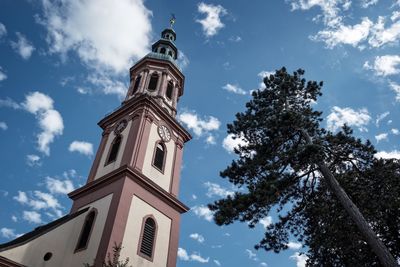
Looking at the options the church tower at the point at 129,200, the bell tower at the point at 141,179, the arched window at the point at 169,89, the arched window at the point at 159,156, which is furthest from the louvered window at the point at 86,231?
the arched window at the point at 169,89

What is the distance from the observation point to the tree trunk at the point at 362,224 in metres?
10.7

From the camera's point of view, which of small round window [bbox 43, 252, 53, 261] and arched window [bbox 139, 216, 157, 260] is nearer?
small round window [bbox 43, 252, 53, 261]

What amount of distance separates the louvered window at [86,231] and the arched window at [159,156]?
4880 mm

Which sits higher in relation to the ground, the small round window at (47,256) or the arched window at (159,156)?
the arched window at (159,156)

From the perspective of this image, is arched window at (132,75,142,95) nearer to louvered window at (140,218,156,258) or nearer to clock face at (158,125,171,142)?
clock face at (158,125,171,142)

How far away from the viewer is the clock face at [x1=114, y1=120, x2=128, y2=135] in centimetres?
2300

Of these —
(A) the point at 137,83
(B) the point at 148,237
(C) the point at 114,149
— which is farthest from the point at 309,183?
(A) the point at 137,83

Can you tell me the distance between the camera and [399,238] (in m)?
17.8

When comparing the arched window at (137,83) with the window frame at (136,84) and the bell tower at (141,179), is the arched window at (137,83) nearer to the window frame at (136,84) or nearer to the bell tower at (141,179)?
the window frame at (136,84)

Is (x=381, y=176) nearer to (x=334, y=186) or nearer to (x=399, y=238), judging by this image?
(x=334, y=186)

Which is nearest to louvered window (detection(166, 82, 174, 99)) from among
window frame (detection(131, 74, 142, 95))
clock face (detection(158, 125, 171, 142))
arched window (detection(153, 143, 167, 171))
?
window frame (detection(131, 74, 142, 95))

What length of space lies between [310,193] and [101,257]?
31.6ft

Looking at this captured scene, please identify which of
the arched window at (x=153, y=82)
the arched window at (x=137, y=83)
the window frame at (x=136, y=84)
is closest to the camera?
the arched window at (x=153, y=82)

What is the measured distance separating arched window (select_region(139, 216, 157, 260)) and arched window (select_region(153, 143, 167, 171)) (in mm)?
3909
